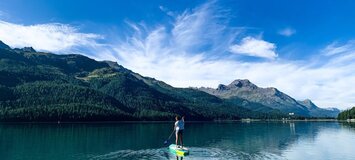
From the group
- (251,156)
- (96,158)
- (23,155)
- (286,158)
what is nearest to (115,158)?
(96,158)

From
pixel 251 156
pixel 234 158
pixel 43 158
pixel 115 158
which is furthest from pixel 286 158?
pixel 43 158

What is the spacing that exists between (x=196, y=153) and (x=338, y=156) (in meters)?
26.2

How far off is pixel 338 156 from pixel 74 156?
4668 centimetres

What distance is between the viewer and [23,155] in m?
59.0

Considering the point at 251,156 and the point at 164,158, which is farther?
the point at 251,156

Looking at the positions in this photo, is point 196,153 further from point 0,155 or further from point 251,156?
point 0,155

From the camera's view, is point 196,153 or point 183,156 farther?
point 196,153

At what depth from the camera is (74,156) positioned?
5834 centimetres

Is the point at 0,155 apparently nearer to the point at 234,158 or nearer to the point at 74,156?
the point at 74,156

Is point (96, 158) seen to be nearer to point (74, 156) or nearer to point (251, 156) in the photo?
point (74, 156)

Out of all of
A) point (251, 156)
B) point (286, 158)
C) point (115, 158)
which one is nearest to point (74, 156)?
point (115, 158)

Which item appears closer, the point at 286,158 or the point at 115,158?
the point at 115,158

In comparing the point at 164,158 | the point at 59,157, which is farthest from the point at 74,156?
the point at 164,158

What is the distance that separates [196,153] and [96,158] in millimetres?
17142
